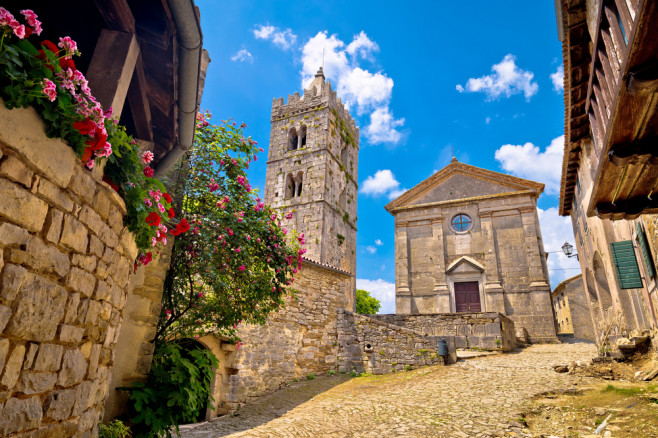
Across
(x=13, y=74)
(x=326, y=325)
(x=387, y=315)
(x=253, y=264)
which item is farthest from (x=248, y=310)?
(x=387, y=315)

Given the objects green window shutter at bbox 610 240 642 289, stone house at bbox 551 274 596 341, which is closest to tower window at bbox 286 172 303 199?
stone house at bbox 551 274 596 341

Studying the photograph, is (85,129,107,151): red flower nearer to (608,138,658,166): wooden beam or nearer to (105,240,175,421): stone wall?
(105,240,175,421): stone wall

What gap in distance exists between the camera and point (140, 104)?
4418 mm

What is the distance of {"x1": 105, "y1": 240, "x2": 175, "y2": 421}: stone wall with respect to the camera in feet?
13.4

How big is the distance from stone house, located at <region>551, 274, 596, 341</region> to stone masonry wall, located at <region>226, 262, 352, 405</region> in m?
20.6

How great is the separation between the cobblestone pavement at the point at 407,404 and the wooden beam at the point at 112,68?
5.84 m

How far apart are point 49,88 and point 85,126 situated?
1.14ft

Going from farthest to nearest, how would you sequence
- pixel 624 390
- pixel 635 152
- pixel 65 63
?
1. pixel 624 390
2. pixel 635 152
3. pixel 65 63

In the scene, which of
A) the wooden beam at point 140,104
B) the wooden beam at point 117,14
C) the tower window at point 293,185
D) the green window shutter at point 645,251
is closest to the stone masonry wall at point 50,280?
the wooden beam at point 117,14

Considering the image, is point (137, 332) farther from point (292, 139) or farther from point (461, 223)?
point (292, 139)

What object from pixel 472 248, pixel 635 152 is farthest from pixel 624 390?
pixel 472 248

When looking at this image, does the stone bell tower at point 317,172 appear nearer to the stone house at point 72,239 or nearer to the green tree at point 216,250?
the green tree at point 216,250

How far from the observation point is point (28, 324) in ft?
6.44

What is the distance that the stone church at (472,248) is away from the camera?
62.2 feet
